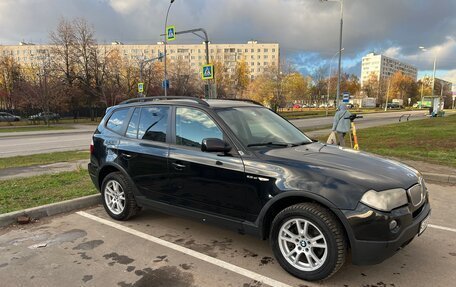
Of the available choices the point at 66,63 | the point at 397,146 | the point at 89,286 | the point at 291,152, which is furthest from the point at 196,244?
the point at 66,63

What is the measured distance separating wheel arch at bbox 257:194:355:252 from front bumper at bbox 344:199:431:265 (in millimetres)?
61

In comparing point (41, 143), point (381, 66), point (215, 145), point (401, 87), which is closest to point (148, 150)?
point (215, 145)

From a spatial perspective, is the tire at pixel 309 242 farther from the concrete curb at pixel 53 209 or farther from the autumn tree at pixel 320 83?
the autumn tree at pixel 320 83

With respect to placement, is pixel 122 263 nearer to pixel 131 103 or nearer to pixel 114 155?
pixel 114 155

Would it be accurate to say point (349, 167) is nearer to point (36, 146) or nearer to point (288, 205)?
point (288, 205)

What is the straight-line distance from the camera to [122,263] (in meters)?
3.78

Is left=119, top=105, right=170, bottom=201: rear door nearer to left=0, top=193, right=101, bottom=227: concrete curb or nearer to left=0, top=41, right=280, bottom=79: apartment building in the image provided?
left=0, top=193, right=101, bottom=227: concrete curb

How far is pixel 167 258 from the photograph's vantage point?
3900 millimetres

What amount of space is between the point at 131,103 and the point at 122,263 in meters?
2.52

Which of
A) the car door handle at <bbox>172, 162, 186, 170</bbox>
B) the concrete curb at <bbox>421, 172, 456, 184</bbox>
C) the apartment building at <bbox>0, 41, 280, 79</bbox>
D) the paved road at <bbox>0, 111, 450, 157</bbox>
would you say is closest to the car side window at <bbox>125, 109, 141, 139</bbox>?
the car door handle at <bbox>172, 162, 186, 170</bbox>

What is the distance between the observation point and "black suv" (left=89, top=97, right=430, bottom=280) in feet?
10.2

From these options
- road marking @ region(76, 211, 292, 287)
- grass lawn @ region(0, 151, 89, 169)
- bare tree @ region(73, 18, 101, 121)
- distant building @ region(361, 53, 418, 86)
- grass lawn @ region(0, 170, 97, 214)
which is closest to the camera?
road marking @ region(76, 211, 292, 287)

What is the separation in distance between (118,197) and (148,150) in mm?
1045

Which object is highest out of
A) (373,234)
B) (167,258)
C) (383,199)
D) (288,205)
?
(383,199)
